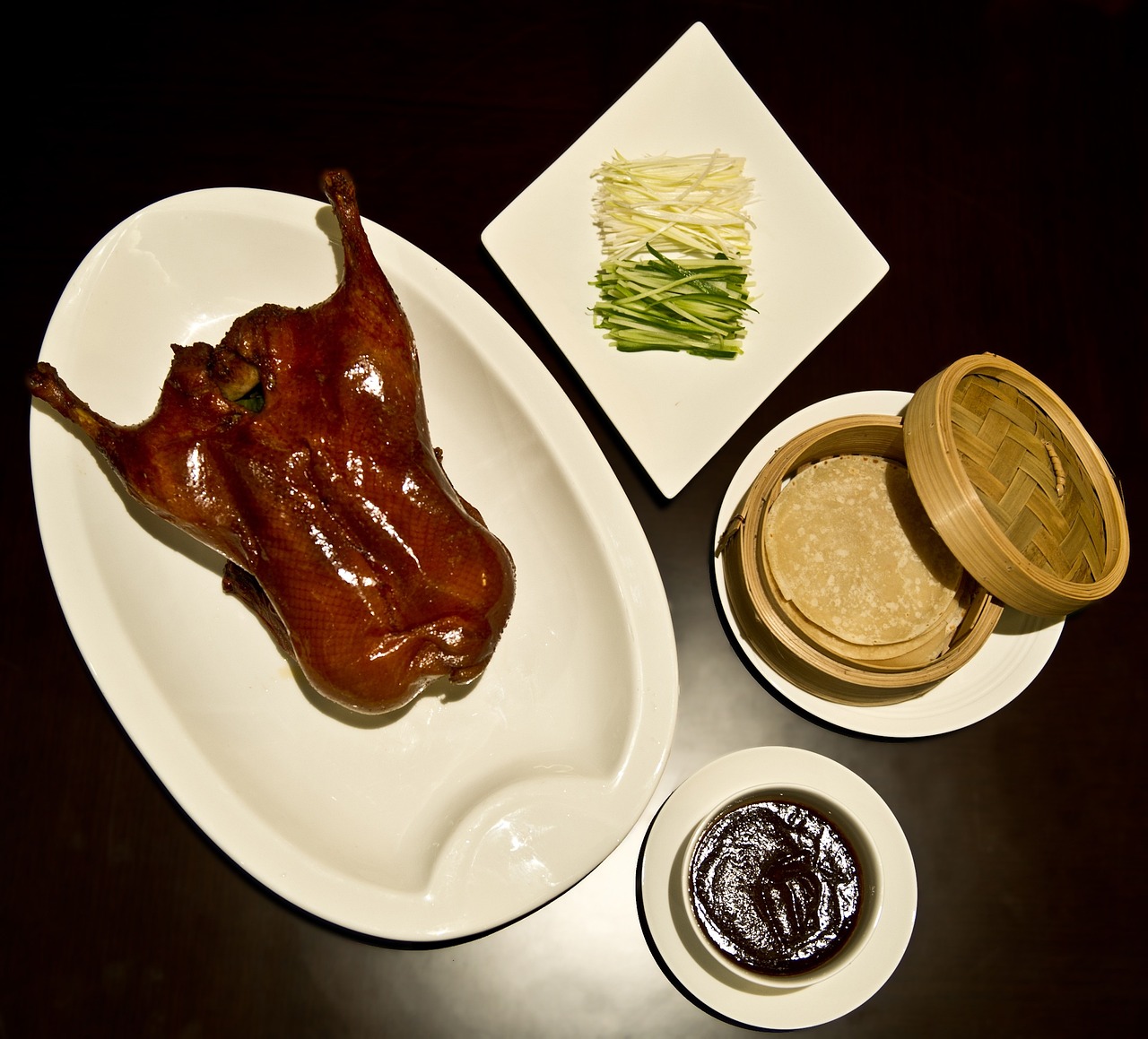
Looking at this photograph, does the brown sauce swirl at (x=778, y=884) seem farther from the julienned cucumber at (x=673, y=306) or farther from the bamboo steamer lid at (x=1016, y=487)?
the julienned cucumber at (x=673, y=306)

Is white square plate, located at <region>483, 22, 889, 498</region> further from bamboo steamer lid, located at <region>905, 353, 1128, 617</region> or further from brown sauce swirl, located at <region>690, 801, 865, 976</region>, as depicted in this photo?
brown sauce swirl, located at <region>690, 801, 865, 976</region>

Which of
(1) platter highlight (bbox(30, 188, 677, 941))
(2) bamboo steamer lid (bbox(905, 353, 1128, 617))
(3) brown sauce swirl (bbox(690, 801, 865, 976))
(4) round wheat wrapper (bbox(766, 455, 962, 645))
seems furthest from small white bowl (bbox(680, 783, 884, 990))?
(2) bamboo steamer lid (bbox(905, 353, 1128, 617))

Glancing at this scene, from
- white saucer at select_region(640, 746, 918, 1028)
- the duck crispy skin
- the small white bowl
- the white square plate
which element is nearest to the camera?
the duck crispy skin

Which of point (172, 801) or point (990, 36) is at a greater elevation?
point (990, 36)

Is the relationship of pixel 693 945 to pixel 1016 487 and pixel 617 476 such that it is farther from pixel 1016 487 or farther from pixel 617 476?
pixel 1016 487

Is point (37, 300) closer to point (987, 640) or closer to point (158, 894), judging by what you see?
point (158, 894)

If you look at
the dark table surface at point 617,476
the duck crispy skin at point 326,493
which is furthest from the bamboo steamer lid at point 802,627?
the duck crispy skin at point 326,493

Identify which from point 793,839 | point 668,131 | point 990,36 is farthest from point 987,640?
point 990,36
